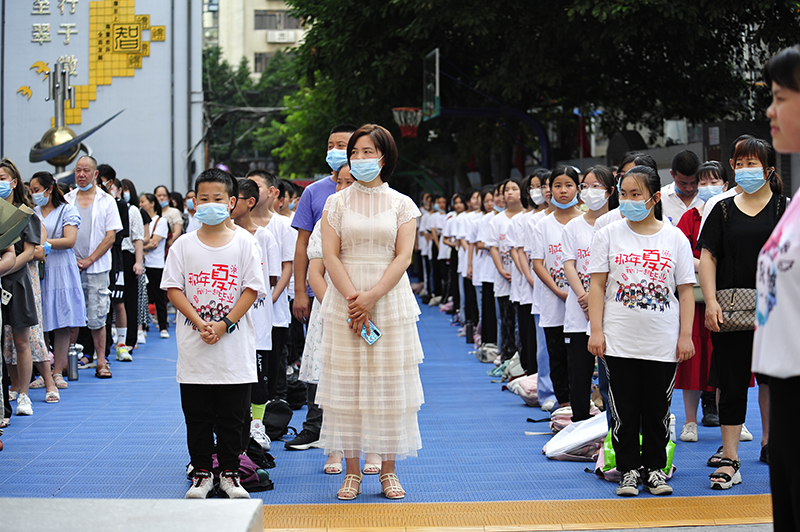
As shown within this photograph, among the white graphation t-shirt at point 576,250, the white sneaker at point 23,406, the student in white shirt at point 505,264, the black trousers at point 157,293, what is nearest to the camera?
the white graphation t-shirt at point 576,250

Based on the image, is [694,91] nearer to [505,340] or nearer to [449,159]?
[449,159]

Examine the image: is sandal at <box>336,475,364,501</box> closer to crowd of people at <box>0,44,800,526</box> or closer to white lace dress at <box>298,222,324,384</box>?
crowd of people at <box>0,44,800,526</box>

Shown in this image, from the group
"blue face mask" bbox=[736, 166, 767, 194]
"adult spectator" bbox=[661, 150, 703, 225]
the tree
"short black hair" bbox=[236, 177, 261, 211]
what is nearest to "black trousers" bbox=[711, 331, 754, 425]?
"blue face mask" bbox=[736, 166, 767, 194]

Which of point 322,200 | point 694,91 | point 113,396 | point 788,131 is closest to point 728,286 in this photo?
point 322,200

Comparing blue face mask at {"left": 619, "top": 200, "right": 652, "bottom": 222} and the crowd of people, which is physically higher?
blue face mask at {"left": 619, "top": 200, "right": 652, "bottom": 222}

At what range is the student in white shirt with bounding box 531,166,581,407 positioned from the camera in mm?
6734

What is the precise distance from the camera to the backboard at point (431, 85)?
17469mm

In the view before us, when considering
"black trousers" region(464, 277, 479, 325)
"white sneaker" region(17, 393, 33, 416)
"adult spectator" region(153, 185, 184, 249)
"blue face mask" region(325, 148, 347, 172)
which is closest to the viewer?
"blue face mask" region(325, 148, 347, 172)

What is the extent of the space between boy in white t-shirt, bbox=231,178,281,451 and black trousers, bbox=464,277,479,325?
6460 mm

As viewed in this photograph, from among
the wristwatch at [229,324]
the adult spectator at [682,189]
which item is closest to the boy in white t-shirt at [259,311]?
the wristwatch at [229,324]

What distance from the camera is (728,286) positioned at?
5238mm

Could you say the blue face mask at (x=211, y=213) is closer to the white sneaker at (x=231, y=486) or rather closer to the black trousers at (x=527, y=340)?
the white sneaker at (x=231, y=486)

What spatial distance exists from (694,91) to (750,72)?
1217mm

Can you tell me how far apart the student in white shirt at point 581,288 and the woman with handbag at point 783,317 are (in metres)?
3.45
